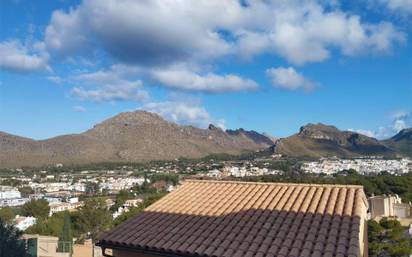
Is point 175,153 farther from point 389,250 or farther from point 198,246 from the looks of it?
point 198,246

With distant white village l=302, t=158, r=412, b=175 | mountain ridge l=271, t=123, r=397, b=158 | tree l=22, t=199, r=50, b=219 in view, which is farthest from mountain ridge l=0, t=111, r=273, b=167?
tree l=22, t=199, r=50, b=219

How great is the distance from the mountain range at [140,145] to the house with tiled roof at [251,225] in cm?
12644

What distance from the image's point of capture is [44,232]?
1353 inches

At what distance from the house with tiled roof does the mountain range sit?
415 feet

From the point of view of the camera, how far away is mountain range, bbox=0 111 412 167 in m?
132

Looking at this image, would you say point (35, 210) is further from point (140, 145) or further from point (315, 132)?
point (315, 132)

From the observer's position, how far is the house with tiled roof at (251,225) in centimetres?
558

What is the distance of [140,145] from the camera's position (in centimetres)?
16338

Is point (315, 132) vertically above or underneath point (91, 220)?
above

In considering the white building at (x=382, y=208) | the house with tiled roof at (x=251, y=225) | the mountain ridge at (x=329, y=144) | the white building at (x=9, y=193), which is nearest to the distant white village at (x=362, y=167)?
the mountain ridge at (x=329, y=144)

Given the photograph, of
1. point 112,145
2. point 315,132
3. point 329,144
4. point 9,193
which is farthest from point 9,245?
point 329,144

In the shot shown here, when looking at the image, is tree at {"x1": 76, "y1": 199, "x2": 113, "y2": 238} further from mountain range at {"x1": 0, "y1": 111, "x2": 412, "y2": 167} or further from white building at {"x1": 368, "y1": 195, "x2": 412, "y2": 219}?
mountain range at {"x1": 0, "y1": 111, "x2": 412, "y2": 167}

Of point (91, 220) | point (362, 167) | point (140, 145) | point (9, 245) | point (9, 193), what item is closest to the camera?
point (9, 245)

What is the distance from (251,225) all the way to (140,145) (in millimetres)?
159295
